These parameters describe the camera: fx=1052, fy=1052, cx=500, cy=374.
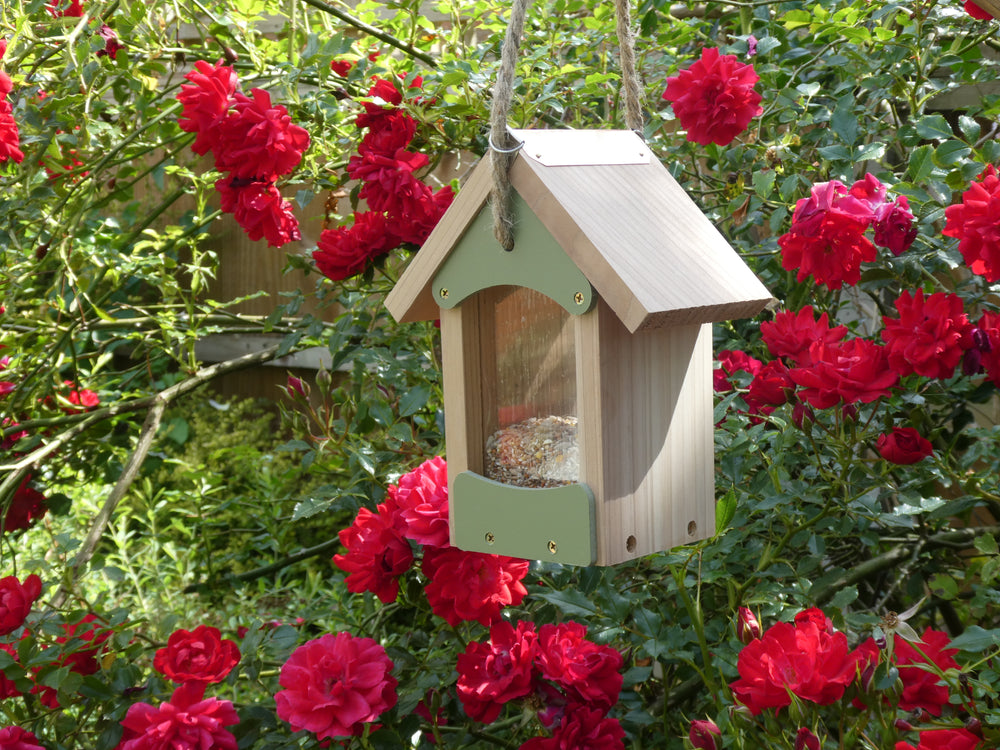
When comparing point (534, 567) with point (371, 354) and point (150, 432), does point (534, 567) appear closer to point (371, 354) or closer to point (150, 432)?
point (371, 354)

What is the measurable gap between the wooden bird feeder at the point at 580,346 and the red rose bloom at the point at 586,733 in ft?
0.83

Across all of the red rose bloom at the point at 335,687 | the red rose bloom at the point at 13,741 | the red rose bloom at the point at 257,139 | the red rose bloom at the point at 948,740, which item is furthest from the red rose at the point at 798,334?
the red rose bloom at the point at 13,741

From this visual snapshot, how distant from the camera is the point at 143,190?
13.7 feet

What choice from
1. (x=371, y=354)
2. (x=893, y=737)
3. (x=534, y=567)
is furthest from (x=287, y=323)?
(x=893, y=737)

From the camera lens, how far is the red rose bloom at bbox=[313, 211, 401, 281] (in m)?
1.65

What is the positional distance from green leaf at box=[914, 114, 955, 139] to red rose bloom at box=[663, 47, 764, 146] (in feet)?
0.76

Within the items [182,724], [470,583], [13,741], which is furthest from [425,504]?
[13,741]

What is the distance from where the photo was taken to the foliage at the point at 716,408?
1325mm

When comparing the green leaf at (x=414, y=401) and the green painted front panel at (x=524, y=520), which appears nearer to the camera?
the green painted front panel at (x=524, y=520)

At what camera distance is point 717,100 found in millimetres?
1406

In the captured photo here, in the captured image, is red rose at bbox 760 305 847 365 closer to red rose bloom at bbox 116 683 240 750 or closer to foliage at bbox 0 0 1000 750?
foliage at bbox 0 0 1000 750

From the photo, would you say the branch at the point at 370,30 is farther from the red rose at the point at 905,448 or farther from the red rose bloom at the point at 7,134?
the red rose at the point at 905,448

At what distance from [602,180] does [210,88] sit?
0.85 meters

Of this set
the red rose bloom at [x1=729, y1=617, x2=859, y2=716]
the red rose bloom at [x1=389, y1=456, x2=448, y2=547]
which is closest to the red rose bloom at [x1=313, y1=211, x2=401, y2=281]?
the red rose bloom at [x1=389, y1=456, x2=448, y2=547]
